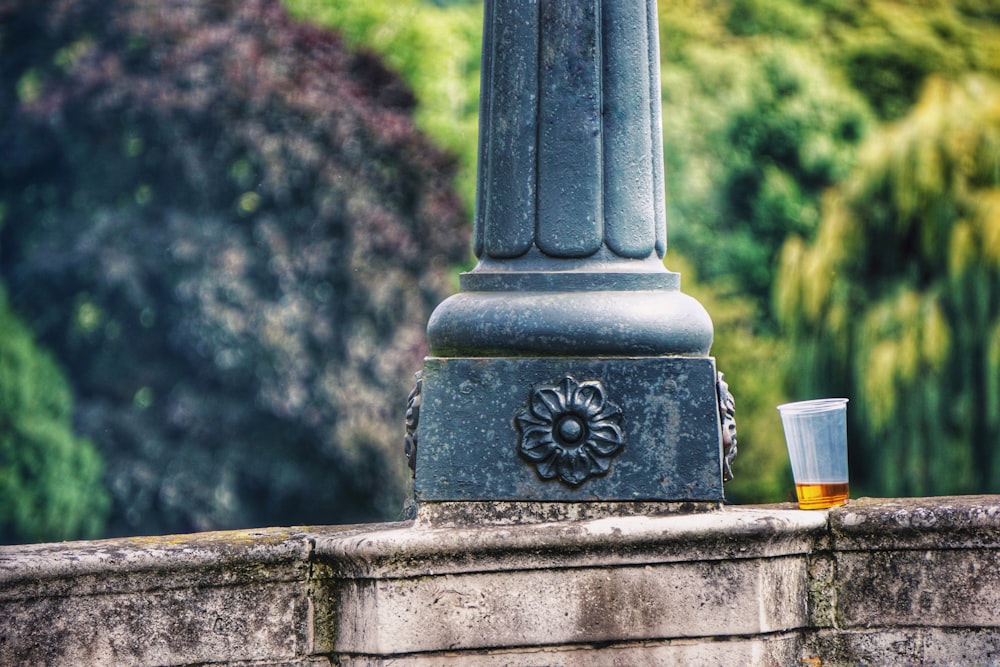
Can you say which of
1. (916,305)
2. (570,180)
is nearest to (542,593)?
(570,180)

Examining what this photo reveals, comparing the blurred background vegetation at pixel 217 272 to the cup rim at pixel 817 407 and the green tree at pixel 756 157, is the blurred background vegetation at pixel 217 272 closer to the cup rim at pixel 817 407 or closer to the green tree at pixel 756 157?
the green tree at pixel 756 157

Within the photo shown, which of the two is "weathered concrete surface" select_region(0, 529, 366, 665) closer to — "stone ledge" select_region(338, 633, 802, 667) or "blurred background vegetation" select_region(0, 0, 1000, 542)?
"stone ledge" select_region(338, 633, 802, 667)

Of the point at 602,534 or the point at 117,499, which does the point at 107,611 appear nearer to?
the point at 602,534

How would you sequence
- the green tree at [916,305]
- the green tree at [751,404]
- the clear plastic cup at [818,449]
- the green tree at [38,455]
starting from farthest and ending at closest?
the green tree at [751,404] < the green tree at [38,455] < the green tree at [916,305] < the clear plastic cup at [818,449]

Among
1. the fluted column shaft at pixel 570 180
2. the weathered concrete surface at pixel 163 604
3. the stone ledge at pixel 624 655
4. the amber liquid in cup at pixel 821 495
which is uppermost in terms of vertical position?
the fluted column shaft at pixel 570 180

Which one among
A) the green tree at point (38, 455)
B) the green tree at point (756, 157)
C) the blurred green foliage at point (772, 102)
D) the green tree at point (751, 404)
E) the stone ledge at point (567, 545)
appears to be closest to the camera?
the stone ledge at point (567, 545)

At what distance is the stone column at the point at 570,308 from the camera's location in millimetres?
3742

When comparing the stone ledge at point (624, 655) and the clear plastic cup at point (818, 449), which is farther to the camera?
the clear plastic cup at point (818, 449)

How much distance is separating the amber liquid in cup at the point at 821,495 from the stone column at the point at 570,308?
0.31m

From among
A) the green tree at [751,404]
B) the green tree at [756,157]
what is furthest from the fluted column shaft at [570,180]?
the green tree at [756,157]

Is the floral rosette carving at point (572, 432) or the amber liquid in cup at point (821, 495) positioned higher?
the floral rosette carving at point (572, 432)

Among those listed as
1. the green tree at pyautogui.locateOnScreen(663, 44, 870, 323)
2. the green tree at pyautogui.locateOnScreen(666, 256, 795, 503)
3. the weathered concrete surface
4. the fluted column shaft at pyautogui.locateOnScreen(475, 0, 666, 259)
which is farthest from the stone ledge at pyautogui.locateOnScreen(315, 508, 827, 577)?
the green tree at pyautogui.locateOnScreen(663, 44, 870, 323)

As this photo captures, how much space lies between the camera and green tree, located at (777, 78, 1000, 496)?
559 inches

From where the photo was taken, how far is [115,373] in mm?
20359
